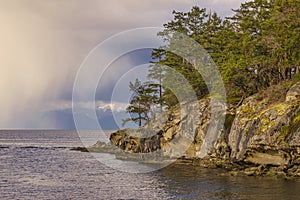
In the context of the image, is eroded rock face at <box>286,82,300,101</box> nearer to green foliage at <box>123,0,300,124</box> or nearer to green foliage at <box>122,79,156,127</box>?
green foliage at <box>123,0,300,124</box>

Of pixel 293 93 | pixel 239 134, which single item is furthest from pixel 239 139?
pixel 293 93

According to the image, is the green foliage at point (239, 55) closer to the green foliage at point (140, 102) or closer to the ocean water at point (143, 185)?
the green foliage at point (140, 102)

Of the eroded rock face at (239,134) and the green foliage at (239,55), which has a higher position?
the green foliage at (239,55)

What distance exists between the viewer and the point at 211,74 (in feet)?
258

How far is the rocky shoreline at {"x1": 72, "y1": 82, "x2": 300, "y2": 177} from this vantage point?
5356cm

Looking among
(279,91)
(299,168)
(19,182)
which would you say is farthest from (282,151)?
(19,182)

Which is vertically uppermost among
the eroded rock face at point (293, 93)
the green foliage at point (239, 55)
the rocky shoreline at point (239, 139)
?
the green foliage at point (239, 55)

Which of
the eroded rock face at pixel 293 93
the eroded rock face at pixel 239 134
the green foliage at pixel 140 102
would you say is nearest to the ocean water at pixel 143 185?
the eroded rock face at pixel 239 134

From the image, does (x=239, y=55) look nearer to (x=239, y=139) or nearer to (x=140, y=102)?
(x=239, y=139)

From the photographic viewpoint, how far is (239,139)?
201 ft

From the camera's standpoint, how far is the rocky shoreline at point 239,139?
5356cm

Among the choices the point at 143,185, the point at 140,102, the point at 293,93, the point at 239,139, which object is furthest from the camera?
the point at 140,102

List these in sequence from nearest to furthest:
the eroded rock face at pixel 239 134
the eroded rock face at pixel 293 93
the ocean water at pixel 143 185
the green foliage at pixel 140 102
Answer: the ocean water at pixel 143 185
the eroded rock face at pixel 239 134
the eroded rock face at pixel 293 93
the green foliage at pixel 140 102

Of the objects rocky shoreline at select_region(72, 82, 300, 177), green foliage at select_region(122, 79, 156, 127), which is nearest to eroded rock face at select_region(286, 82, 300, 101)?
rocky shoreline at select_region(72, 82, 300, 177)
